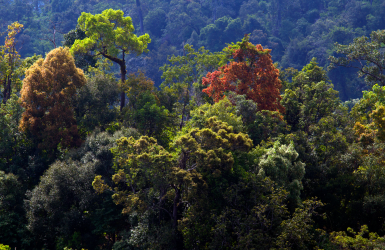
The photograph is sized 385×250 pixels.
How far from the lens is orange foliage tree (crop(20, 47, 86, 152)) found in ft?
63.3

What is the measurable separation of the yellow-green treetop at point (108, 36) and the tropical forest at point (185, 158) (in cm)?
10

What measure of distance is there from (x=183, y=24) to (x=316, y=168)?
6313 centimetres

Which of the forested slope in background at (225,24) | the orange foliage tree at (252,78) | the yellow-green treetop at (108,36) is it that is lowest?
the orange foliage tree at (252,78)

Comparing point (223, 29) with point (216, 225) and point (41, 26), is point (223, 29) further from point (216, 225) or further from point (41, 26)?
point (216, 225)

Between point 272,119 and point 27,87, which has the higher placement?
point 27,87

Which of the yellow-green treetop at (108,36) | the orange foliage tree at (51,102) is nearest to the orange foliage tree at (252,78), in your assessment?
the yellow-green treetop at (108,36)

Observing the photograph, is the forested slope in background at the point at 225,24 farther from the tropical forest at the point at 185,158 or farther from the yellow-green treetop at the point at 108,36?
the yellow-green treetop at the point at 108,36

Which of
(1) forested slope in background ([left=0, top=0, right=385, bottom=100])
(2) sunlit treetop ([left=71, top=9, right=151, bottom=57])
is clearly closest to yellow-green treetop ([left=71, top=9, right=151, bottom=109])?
(2) sunlit treetop ([left=71, top=9, right=151, bottom=57])

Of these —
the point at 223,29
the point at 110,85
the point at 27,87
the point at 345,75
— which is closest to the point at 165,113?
the point at 110,85

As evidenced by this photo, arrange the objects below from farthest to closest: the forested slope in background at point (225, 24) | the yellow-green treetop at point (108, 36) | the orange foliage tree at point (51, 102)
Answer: the forested slope in background at point (225, 24) → the yellow-green treetop at point (108, 36) → the orange foliage tree at point (51, 102)

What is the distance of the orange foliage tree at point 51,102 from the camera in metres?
19.3

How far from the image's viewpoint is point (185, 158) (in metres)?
13.9

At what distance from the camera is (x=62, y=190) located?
1612cm

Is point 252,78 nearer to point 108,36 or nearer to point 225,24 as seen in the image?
point 108,36
